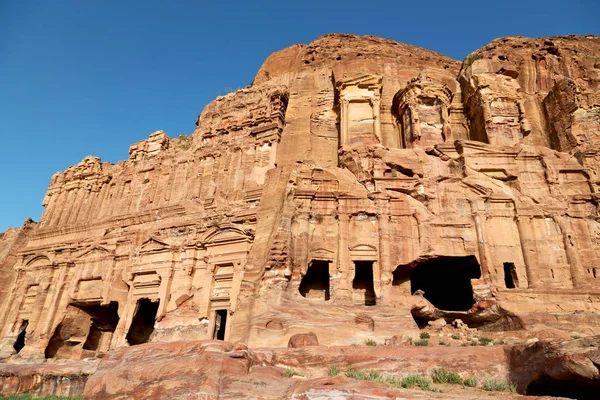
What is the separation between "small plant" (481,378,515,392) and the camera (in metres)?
9.61

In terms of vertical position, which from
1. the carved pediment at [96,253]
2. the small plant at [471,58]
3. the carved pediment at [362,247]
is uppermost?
the small plant at [471,58]

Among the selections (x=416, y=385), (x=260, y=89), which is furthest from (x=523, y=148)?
(x=260, y=89)

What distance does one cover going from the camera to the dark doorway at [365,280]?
65.2ft

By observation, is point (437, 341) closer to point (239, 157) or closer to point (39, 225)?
point (239, 157)

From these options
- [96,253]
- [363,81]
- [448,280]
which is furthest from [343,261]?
[96,253]

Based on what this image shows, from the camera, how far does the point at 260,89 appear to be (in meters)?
33.9

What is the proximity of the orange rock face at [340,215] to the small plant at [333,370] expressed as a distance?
421 centimetres

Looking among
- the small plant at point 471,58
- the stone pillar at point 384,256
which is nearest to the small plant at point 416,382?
the stone pillar at point 384,256

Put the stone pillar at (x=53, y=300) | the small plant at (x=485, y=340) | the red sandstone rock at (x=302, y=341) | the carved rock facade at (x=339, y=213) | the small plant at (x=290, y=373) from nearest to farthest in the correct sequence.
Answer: the small plant at (x=290, y=373), the red sandstone rock at (x=302, y=341), the small plant at (x=485, y=340), the carved rock facade at (x=339, y=213), the stone pillar at (x=53, y=300)

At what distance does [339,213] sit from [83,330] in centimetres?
1956

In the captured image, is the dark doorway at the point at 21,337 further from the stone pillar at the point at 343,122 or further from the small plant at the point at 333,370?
the small plant at the point at 333,370

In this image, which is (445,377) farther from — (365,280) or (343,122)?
(343,122)

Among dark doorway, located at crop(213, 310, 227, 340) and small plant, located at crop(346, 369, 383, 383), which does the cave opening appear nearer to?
small plant, located at crop(346, 369, 383, 383)

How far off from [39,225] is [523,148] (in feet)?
116
